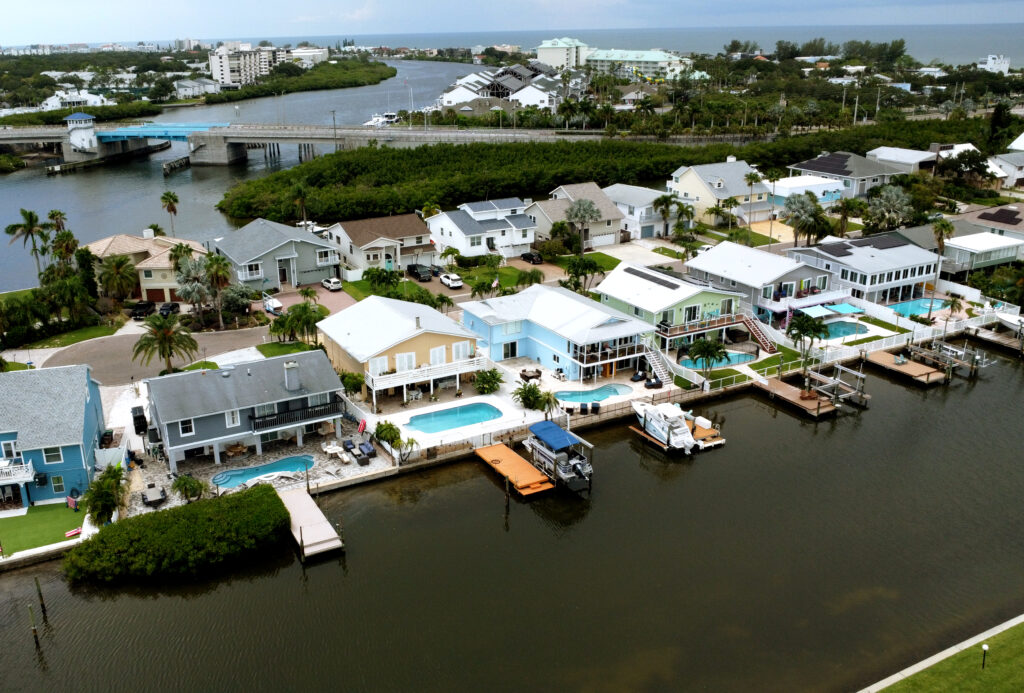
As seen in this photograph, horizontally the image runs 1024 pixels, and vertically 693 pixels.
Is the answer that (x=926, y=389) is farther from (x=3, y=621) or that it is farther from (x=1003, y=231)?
(x=3, y=621)

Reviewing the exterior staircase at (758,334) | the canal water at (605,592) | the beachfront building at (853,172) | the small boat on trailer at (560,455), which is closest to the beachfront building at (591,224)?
the exterior staircase at (758,334)

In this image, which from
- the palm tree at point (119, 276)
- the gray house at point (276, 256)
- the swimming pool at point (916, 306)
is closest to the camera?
the palm tree at point (119, 276)

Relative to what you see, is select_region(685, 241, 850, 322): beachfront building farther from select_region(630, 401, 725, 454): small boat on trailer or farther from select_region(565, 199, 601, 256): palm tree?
select_region(565, 199, 601, 256): palm tree

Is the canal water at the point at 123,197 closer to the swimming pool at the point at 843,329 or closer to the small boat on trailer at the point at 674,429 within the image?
the small boat on trailer at the point at 674,429

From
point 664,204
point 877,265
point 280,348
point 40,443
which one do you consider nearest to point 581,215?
point 664,204

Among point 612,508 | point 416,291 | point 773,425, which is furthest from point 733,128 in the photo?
point 612,508

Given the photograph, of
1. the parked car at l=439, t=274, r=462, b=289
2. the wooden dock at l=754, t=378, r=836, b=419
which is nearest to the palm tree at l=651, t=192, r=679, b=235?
the parked car at l=439, t=274, r=462, b=289
